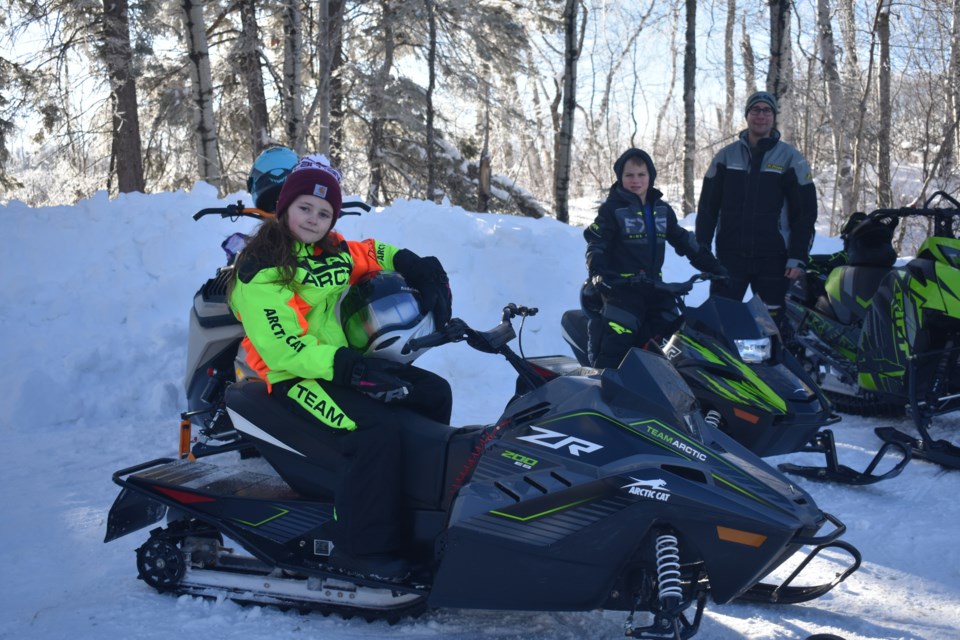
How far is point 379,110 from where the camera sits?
13844 millimetres

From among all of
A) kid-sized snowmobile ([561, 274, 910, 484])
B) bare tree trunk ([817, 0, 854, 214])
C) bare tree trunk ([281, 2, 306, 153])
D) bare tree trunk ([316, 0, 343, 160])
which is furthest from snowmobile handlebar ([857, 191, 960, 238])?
bare tree trunk ([817, 0, 854, 214])

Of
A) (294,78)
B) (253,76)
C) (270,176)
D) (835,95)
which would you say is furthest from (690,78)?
(270,176)

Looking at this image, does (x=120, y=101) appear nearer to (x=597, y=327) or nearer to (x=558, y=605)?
(x=597, y=327)

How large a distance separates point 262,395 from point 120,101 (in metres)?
12.4

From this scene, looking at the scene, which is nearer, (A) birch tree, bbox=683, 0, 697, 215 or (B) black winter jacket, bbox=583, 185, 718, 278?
(B) black winter jacket, bbox=583, 185, 718, 278

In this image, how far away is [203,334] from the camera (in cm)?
372

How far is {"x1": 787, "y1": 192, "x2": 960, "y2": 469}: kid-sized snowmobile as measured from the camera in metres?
4.46

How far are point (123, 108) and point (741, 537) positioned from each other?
44.7ft

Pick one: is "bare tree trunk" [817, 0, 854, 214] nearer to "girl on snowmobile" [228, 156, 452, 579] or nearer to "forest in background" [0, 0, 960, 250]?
"forest in background" [0, 0, 960, 250]

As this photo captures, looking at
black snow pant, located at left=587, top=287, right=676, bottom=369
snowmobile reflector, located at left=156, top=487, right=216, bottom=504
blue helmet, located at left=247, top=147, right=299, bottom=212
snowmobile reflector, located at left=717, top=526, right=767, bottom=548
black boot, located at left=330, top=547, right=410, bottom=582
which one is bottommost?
black boot, located at left=330, top=547, right=410, bottom=582

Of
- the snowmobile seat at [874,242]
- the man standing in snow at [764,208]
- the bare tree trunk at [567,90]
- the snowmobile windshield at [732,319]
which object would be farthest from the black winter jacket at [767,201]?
the bare tree trunk at [567,90]

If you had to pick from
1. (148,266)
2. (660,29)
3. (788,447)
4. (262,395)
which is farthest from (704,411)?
(660,29)

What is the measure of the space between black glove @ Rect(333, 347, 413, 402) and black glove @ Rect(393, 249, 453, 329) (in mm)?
469

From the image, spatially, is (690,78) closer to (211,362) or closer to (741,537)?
(211,362)
